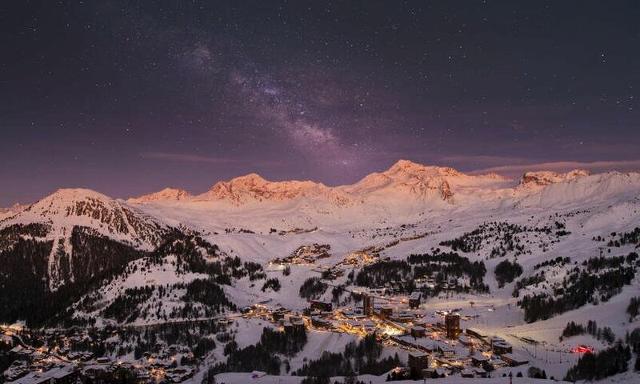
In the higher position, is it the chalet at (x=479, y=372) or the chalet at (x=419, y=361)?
the chalet at (x=419, y=361)

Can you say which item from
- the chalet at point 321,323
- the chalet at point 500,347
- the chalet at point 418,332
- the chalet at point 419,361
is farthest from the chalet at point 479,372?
the chalet at point 321,323

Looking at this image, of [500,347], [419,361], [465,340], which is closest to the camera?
[419,361]

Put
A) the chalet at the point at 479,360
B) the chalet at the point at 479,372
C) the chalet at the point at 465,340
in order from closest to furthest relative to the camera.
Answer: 1. the chalet at the point at 479,372
2. the chalet at the point at 479,360
3. the chalet at the point at 465,340

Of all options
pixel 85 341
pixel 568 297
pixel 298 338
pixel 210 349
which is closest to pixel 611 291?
pixel 568 297

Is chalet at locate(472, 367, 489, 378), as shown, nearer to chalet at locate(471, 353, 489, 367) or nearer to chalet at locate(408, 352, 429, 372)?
chalet at locate(471, 353, 489, 367)

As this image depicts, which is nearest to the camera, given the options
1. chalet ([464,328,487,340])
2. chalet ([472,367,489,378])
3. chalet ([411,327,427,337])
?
chalet ([472,367,489,378])

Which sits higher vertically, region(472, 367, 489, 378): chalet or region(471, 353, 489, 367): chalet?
region(471, 353, 489, 367): chalet

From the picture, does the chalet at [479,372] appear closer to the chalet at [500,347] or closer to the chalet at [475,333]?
the chalet at [500,347]

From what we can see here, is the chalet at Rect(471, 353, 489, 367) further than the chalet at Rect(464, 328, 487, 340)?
No

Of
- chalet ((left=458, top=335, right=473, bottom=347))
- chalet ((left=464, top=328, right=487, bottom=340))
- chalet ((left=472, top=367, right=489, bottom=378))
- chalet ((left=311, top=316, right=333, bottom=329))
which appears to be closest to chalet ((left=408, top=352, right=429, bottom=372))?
chalet ((left=472, top=367, right=489, bottom=378))

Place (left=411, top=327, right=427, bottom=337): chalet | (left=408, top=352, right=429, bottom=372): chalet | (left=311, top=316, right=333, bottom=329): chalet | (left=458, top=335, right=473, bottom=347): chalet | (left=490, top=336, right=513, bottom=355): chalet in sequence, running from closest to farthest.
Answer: (left=408, top=352, right=429, bottom=372): chalet
(left=490, top=336, right=513, bottom=355): chalet
(left=458, top=335, right=473, bottom=347): chalet
(left=411, top=327, right=427, bottom=337): chalet
(left=311, top=316, right=333, bottom=329): chalet

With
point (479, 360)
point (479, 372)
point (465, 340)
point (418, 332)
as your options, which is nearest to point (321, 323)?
point (418, 332)

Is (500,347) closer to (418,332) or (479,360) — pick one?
(479,360)
